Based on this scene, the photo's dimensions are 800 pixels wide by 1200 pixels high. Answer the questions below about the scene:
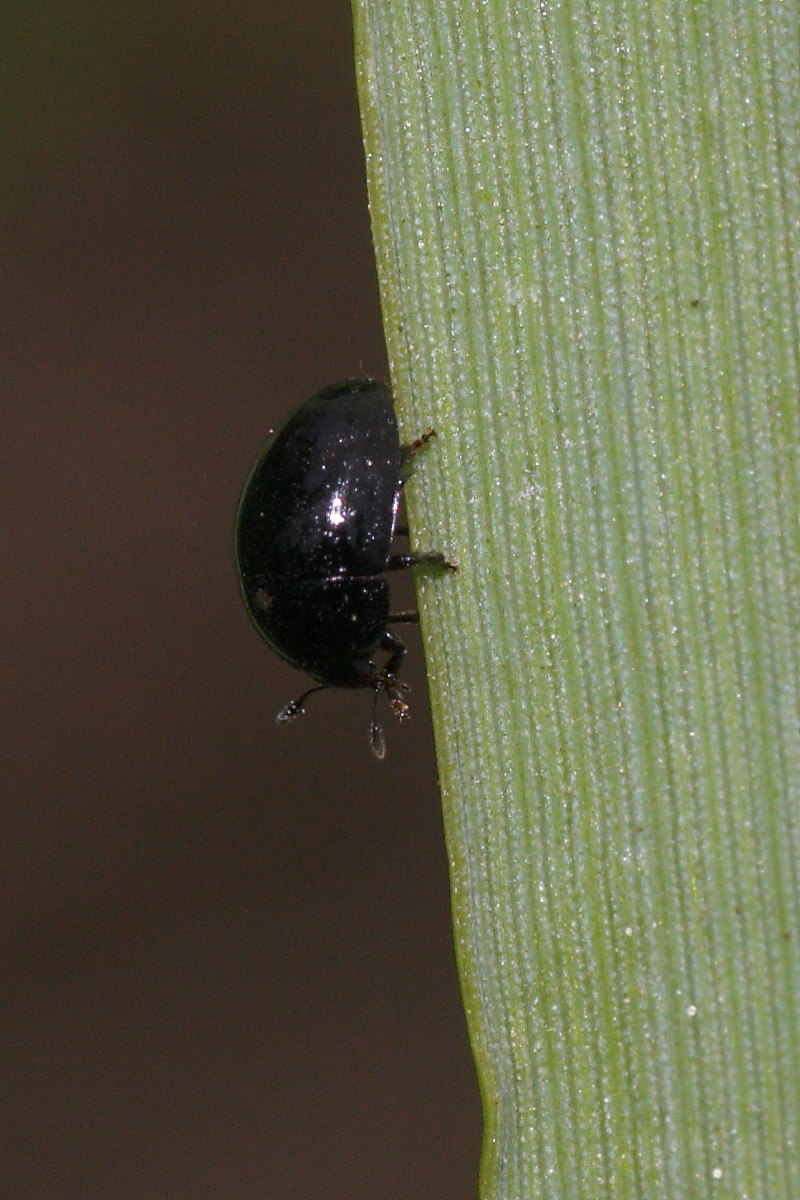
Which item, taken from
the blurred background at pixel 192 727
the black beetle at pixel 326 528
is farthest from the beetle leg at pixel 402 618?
the blurred background at pixel 192 727

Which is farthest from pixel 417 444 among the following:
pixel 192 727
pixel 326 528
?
pixel 192 727

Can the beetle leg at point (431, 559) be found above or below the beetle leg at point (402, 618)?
A: above

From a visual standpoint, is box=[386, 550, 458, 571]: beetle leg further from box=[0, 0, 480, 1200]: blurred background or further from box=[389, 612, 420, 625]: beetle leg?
box=[0, 0, 480, 1200]: blurred background

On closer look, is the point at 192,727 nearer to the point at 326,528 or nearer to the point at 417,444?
the point at 326,528

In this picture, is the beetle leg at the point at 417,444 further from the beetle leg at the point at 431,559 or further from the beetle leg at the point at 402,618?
the beetle leg at the point at 402,618

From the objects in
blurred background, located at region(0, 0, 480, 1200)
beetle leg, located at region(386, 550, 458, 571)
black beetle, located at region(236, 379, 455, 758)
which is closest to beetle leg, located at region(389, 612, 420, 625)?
black beetle, located at region(236, 379, 455, 758)

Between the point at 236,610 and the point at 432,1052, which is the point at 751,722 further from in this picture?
the point at 432,1052
